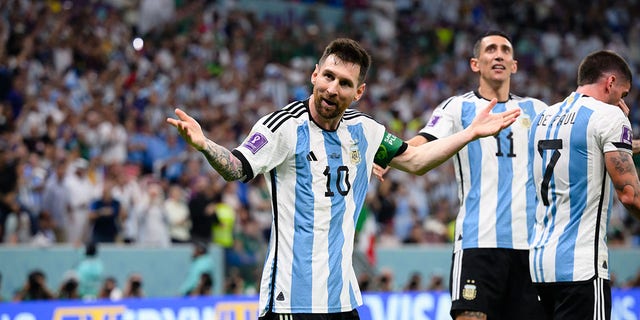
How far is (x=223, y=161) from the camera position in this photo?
18.3ft

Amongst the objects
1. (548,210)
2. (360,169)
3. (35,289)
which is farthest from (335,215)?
(35,289)

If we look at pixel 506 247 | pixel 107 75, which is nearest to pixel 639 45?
pixel 107 75

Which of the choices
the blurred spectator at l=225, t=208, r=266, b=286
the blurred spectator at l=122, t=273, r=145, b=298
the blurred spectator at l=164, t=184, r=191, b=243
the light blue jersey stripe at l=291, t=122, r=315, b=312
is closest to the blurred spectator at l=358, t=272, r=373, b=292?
the blurred spectator at l=225, t=208, r=266, b=286

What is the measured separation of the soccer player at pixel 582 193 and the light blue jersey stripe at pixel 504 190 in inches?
26.8

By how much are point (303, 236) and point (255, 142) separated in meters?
0.59

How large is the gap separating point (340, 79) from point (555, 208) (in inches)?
70.0

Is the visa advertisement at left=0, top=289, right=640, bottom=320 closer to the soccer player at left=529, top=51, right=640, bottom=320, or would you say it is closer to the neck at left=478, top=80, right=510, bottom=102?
the neck at left=478, top=80, right=510, bottom=102

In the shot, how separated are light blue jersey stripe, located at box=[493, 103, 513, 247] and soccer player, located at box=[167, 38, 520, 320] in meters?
1.76

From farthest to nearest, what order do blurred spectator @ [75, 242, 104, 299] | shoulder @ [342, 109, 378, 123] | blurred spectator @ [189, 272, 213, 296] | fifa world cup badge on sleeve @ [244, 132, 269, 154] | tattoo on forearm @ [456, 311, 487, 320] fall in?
blurred spectator @ [189, 272, 213, 296] < blurred spectator @ [75, 242, 104, 299] < tattoo on forearm @ [456, 311, 487, 320] < shoulder @ [342, 109, 378, 123] < fifa world cup badge on sleeve @ [244, 132, 269, 154]

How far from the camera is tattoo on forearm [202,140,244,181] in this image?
5.50 m

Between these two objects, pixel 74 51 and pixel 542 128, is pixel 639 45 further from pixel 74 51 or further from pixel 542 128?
pixel 542 128

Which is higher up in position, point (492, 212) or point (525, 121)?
point (525, 121)

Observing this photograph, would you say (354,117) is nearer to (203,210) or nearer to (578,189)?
(578,189)

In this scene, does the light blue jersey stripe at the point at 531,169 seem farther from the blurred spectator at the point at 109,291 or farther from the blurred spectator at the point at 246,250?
the blurred spectator at the point at 246,250
